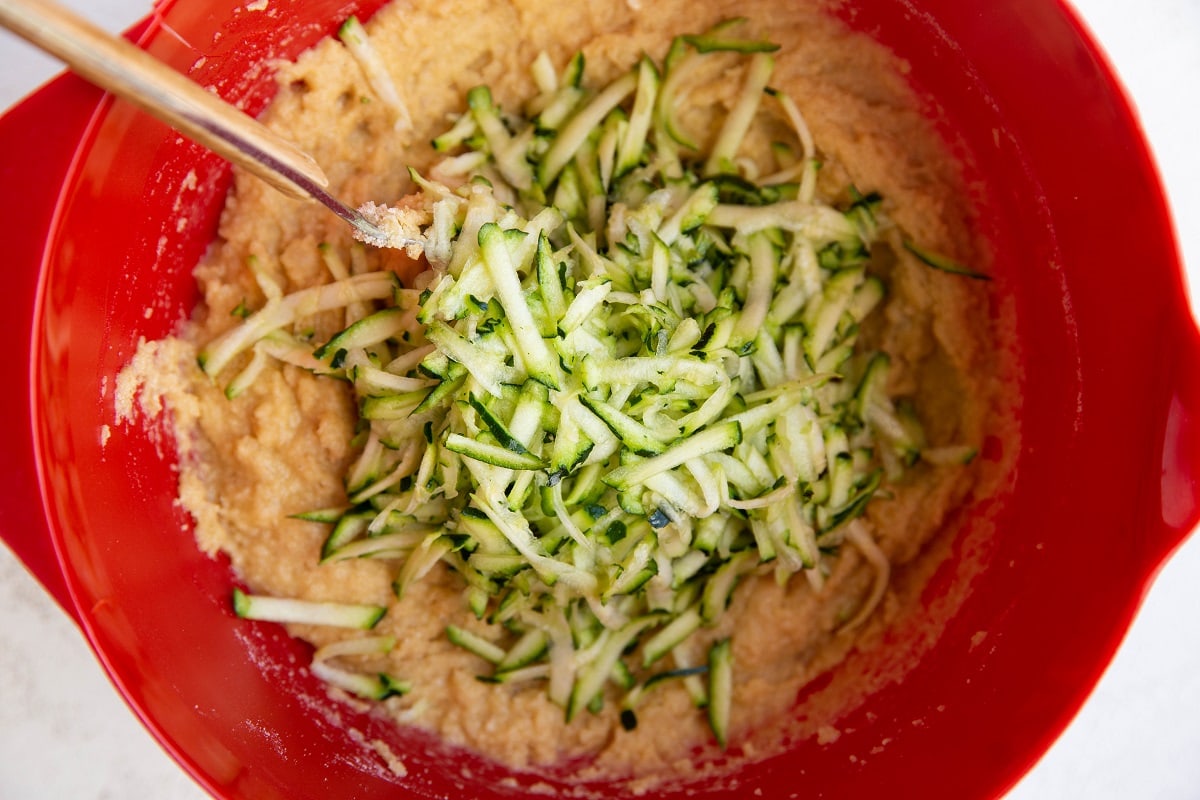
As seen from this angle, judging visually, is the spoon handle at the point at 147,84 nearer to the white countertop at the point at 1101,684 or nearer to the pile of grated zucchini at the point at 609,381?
the pile of grated zucchini at the point at 609,381

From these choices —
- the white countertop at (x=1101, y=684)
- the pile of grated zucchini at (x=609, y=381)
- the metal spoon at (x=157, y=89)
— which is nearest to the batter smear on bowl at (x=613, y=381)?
the pile of grated zucchini at (x=609, y=381)

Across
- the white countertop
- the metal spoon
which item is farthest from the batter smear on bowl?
the white countertop

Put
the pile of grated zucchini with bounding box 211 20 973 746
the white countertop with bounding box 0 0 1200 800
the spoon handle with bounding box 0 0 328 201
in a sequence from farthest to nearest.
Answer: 1. the white countertop with bounding box 0 0 1200 800
2. the pile of grated zucchini with bounding box 211 20 973 746
3. the spoon handle with bounding box 0 0 328 201

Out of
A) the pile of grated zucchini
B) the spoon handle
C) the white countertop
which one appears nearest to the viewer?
the spoon handle

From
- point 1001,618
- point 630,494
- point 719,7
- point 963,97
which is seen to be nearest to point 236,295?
point 630,494

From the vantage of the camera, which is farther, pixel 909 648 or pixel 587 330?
pixel 909 648

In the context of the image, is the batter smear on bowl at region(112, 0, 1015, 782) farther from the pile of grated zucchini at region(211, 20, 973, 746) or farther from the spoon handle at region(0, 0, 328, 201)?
the spoon handle at region(0, 0, 328, 201)

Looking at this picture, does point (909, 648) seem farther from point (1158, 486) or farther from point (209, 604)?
point (209, 604)
